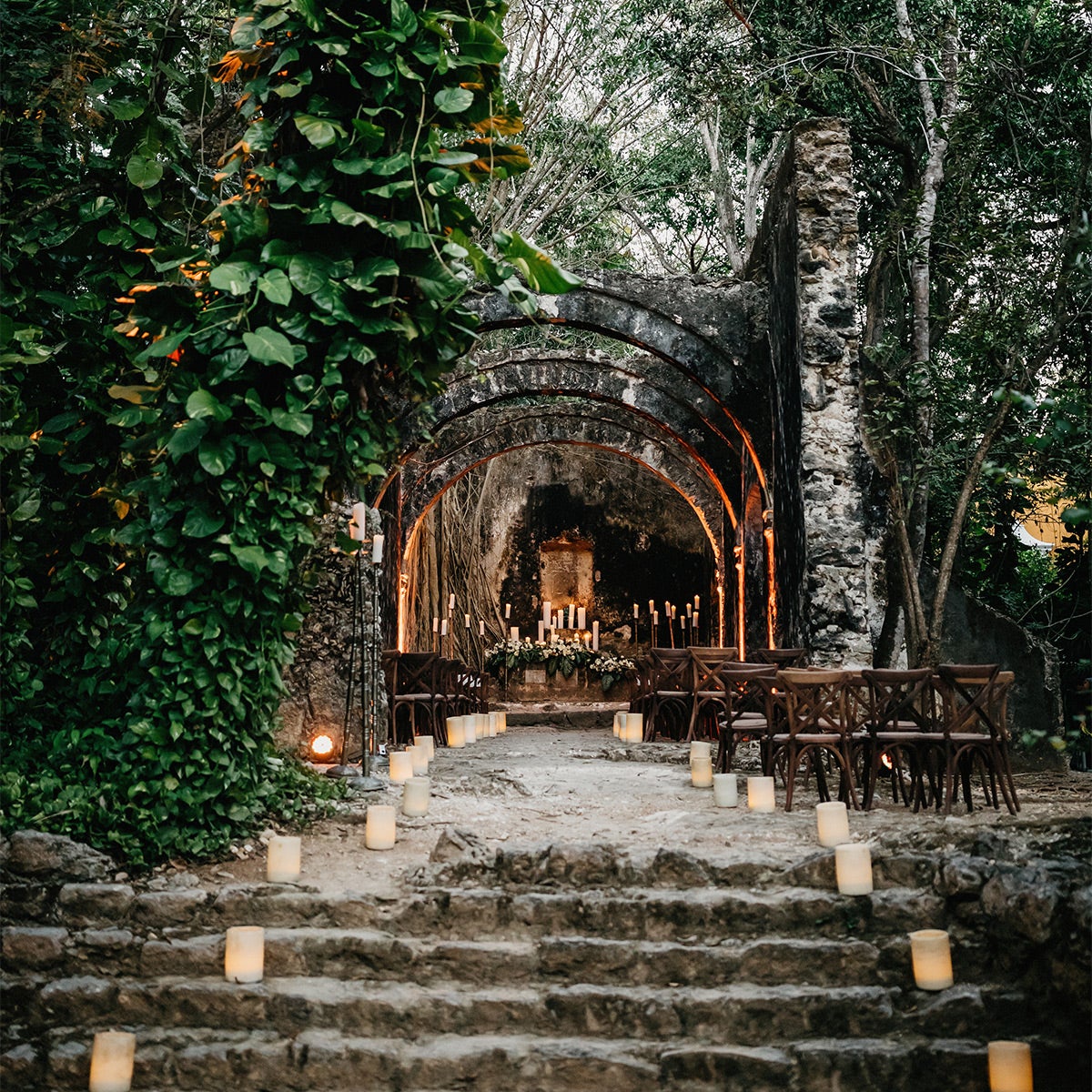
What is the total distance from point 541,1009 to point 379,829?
140cm

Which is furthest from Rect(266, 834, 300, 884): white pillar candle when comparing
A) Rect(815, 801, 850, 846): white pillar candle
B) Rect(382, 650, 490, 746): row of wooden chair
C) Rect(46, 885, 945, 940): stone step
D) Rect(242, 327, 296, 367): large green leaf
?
Rect(382, 650, 490, 746): row of wooden chair

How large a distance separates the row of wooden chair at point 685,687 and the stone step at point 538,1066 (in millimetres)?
4838

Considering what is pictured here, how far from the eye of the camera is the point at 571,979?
11.9ft

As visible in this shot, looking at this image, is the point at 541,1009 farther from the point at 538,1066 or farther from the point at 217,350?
the point at 217,350

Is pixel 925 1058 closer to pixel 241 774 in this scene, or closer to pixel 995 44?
pixel 241 774

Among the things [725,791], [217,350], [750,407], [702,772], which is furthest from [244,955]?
[750,407]

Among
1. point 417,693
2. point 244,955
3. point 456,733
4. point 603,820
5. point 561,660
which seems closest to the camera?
point 244,955

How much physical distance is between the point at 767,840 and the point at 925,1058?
151 centimetres

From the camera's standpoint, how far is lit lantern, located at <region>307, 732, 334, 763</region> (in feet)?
22.3

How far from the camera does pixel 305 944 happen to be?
3.74 meters

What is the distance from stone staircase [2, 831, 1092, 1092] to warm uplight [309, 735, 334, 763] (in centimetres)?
282

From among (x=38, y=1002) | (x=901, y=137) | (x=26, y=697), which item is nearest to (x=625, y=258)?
(x=901, y=137)

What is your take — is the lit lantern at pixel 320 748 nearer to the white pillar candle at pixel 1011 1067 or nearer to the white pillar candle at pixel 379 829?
the white pillar candle at pixel 379 829

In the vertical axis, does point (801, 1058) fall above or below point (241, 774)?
below
